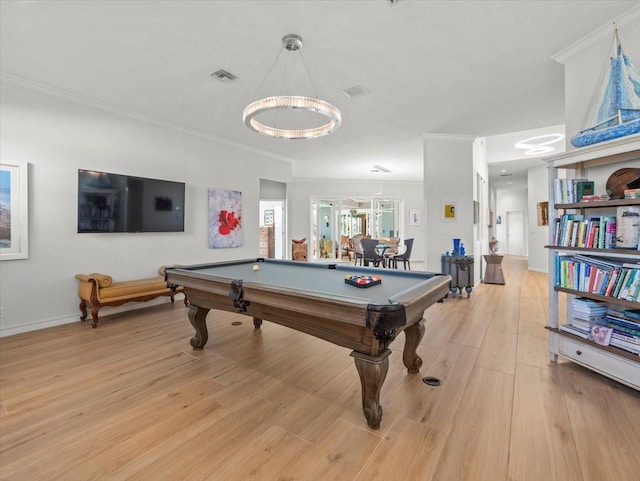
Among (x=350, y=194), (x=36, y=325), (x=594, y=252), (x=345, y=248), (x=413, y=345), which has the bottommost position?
(x=36, y=325)

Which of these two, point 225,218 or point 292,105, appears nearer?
point 292,105

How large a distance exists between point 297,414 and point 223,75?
3436 mm

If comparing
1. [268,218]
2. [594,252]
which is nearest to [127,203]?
[594,252]

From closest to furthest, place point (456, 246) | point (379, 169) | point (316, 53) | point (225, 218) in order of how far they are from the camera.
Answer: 1. point (316, 53)
2. point (456, 246)
3. point (225, 218)
4. point (379, 169)

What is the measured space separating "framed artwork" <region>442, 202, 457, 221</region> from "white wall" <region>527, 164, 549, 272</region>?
167 inches

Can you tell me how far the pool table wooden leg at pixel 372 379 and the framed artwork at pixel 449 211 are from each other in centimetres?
431

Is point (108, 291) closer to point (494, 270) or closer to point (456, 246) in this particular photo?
point (456, 246)

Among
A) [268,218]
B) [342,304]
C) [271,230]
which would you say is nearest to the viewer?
[342,304]

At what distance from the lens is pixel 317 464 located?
148 cm

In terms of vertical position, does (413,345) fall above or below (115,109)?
below

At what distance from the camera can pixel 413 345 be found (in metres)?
2.41

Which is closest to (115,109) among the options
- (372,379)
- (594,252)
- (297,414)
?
(297,414)

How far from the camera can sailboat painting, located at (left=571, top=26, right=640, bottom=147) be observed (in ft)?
6.97

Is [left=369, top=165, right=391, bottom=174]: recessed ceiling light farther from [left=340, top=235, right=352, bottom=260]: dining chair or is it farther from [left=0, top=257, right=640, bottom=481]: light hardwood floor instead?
[left=0, top=257, right=640, bottom=481]: light hardwood floor
